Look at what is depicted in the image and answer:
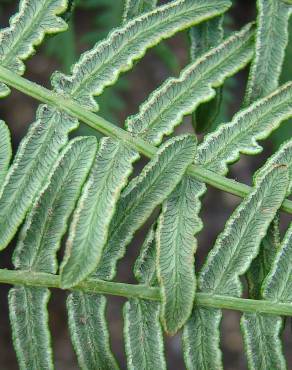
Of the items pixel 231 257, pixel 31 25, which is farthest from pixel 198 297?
pixel 31 25

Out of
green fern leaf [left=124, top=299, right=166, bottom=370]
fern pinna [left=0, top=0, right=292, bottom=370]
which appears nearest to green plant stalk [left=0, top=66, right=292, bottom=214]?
fern pinna [left=0, top=0, right=292, bottom=370]

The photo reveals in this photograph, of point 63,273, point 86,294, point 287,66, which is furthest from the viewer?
point 287,66

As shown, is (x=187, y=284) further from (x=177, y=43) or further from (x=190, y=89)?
(x=177, y=43)

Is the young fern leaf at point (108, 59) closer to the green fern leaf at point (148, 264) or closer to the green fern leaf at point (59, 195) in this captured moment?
the green fern leaf at point (59, 195)

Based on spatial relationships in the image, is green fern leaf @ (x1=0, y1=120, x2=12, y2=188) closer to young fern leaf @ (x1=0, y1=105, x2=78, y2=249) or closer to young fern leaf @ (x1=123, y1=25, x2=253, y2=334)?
young fern leaf @ (x1=0, y1=105, x2=78, y2=249)

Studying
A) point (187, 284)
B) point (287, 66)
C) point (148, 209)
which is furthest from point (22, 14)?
point (287, 66)

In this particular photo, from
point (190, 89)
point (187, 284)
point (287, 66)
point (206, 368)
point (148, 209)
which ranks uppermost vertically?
point (287, 66)
